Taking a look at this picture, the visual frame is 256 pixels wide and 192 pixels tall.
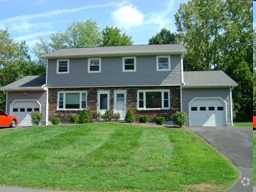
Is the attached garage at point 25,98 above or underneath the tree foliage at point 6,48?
underneath

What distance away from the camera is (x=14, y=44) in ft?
23.1

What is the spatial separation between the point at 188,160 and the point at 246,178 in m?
2.26

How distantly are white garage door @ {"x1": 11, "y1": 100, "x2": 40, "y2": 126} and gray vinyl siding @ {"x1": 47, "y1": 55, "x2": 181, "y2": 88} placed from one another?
740mm

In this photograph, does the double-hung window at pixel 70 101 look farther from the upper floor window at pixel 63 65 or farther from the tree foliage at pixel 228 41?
the tree foliage at pixel 228 41

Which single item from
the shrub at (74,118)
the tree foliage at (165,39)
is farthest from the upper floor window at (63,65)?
the tree foliage at (165,39)

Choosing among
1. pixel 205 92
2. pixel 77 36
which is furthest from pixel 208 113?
pixel 77 36

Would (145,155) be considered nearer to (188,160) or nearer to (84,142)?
(188,160)

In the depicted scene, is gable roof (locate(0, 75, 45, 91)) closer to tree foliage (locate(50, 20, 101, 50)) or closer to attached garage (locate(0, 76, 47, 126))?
attached garage (locate(0, 76, 47, 126))

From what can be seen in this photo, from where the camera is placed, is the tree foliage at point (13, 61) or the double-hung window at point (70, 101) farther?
the double-hung window at point (70, 101)

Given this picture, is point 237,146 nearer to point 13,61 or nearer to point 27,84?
point 27,84

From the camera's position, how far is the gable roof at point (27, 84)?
22.6 ft

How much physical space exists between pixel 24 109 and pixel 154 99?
773cm

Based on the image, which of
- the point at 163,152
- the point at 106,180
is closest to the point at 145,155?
the point at 163,152

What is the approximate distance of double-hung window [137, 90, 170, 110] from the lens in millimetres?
11466
